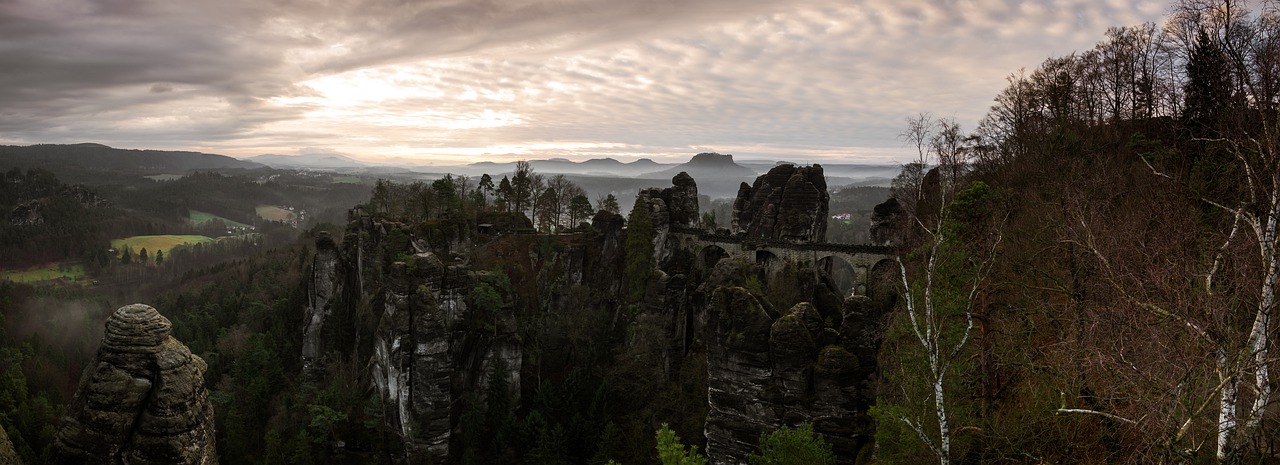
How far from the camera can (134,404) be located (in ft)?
40.4

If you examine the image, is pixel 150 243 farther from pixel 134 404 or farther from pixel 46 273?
pixel 134 404

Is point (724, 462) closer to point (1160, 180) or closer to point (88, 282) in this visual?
point (1160, 180)

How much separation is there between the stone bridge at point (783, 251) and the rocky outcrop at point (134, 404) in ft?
145

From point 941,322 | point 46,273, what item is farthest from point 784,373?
point 46,273

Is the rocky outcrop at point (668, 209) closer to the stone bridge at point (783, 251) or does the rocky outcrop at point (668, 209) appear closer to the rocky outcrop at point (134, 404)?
the stone bridge at point (783, 251)

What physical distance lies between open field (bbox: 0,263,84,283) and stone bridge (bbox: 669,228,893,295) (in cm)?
16875

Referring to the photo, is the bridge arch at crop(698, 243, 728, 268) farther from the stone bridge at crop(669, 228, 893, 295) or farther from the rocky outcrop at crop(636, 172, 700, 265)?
the rocky outcrop at crop(636, 172, 700, 265)

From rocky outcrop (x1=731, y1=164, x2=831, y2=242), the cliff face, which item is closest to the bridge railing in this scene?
rocky outcrop (x1=731, y1=164, x2=831, y2=242)

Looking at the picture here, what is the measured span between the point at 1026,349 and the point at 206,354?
78.5m

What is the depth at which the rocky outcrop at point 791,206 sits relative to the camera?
191 ft

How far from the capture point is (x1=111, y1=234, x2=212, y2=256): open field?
177m

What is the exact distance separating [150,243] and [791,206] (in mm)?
213269

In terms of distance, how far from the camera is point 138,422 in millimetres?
12391

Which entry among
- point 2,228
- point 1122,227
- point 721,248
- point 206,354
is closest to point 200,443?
point 1122,227
